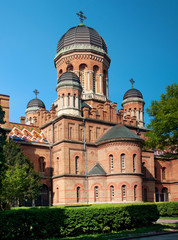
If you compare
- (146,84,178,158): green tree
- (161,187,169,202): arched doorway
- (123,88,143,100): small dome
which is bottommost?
(161,187,169,202): arched doorway

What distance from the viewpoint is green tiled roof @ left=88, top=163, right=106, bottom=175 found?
35.8 metres

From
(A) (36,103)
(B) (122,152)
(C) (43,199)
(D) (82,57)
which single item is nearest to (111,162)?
(B) (122,152)

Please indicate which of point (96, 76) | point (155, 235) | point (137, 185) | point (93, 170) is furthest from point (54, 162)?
point (155, 235)

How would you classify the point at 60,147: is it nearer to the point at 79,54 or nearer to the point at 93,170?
the point at 93,170

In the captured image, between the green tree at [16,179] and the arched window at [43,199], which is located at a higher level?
the green tree at [16,179]

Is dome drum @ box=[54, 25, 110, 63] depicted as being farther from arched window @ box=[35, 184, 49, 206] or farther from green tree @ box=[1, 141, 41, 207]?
arched window @ box=[35, 184, 49, 206]

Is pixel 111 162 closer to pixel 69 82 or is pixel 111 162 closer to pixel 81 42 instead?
pixel 69 82

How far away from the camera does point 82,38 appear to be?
47250 millimetres

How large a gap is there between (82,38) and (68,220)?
35603 millimetres

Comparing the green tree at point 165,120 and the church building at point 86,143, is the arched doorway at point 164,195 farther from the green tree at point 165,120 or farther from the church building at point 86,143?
the green tree at point 165,120

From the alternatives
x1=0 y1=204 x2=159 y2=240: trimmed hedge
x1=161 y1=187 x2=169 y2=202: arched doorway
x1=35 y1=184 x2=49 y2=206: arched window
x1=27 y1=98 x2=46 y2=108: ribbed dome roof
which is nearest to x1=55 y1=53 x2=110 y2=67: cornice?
x1=27 y1=98 x2=46 y2=108: ribbed dome roof

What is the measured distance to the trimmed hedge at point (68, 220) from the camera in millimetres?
14945

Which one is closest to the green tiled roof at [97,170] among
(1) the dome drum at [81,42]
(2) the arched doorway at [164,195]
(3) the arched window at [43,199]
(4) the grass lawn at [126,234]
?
(3) the arched window at [43,199]

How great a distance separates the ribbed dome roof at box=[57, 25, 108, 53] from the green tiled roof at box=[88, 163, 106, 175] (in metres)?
19.9
